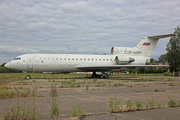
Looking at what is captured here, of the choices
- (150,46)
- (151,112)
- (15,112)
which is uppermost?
(150,46)

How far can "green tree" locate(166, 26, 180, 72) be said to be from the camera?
43.0 meters

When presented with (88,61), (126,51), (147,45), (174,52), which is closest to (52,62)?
(88,61)

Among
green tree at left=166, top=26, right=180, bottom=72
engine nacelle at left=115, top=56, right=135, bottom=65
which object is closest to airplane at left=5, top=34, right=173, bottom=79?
engine nacelle at left=115, top=56, right=135, bottom=65

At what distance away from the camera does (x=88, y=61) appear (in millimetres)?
25172

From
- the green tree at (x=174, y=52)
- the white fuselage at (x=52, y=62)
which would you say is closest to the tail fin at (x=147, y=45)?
the white fuselage at (x=52, y=62)

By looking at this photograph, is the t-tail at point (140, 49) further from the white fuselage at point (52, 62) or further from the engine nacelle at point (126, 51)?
the white fuselage at point (52, 62)

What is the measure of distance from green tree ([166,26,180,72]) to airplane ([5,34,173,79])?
64.1ft

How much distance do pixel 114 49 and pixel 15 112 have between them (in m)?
23.7

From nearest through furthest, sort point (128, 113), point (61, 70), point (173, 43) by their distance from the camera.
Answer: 1. point (128, 113)
2. point (61, 70)
3. point (173, 43)

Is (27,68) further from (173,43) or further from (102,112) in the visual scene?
(173,43)

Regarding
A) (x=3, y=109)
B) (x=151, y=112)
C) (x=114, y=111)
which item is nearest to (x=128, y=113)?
(x=114, y=111)

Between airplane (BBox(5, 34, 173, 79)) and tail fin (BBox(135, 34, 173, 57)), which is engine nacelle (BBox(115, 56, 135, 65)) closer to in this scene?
airplane (BBox(5, 34, 173, 79))

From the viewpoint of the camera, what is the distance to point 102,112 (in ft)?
18.5

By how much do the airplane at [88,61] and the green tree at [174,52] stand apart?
64.1ft
